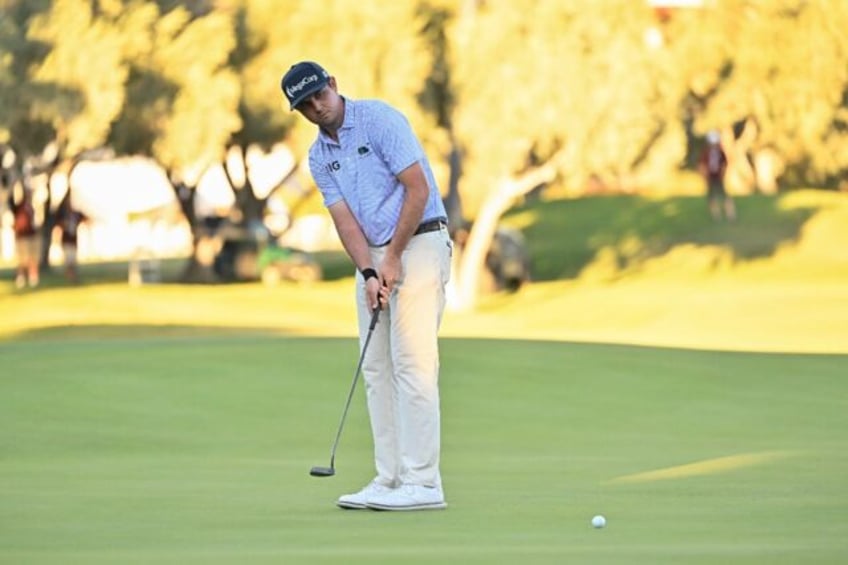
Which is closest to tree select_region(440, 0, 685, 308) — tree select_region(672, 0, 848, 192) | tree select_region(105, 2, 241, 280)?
tree select_region(105, 2, 241, 280)

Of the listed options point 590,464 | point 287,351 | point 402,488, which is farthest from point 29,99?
point 402,488

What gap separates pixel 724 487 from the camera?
1054cm

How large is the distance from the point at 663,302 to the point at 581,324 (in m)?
3.23

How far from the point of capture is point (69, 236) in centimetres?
5047

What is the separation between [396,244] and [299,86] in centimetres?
82

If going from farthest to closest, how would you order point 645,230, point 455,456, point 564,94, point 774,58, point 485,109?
1. point 645,230
2. point 774,58
3. point 485,109
4. point 564,94
5. point 455,456

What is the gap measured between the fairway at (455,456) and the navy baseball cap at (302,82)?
1.85 m

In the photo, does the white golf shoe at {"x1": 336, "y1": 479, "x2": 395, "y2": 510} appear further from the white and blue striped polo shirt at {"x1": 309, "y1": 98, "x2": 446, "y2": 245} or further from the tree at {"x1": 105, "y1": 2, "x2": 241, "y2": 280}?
the tree at {"x1": 105, "y1": 2, "x2": 241, "y2": 280}

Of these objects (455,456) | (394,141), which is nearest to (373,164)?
(394,141)

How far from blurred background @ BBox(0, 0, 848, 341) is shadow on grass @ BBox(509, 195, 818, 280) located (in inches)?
3.1

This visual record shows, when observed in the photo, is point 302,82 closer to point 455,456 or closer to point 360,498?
point 360,498

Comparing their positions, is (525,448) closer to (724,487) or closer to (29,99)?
(724,487)

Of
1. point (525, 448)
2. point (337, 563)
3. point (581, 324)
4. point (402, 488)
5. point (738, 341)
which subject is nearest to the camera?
point (337, 563)

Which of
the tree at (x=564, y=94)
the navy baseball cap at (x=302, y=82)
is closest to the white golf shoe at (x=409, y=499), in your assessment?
the navy baseball cap at (x=302, y=82)
